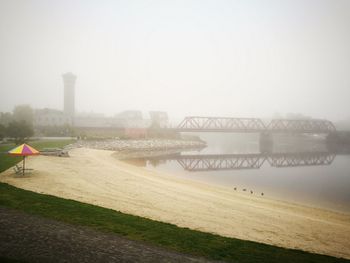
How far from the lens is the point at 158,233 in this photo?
Answer: 10219mm

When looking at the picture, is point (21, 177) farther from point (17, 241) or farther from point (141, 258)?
point (141, 258)

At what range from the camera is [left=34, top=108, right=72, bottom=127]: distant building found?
93312 millimetres

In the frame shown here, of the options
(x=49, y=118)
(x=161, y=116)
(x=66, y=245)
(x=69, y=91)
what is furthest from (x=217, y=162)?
(x=69, y=91)

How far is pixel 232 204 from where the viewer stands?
1755cm

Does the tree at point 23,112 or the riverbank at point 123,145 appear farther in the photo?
the tree at point 23,112

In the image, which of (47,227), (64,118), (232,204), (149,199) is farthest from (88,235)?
(64,118)

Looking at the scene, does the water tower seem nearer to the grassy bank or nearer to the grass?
the grass

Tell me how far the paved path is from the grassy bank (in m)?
0.60

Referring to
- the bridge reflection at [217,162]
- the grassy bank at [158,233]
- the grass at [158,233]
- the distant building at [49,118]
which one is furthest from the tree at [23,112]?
the grassy bank at [158,233]

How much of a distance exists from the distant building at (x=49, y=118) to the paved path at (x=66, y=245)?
300 ft

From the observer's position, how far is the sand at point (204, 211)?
1205 centimetres

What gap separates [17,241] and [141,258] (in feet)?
13.8

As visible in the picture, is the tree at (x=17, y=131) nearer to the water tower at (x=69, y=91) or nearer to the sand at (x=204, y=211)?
the sand at (x=204, y=211)

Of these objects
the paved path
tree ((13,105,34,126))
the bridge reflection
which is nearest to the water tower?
tree ((13,105,34,126))
